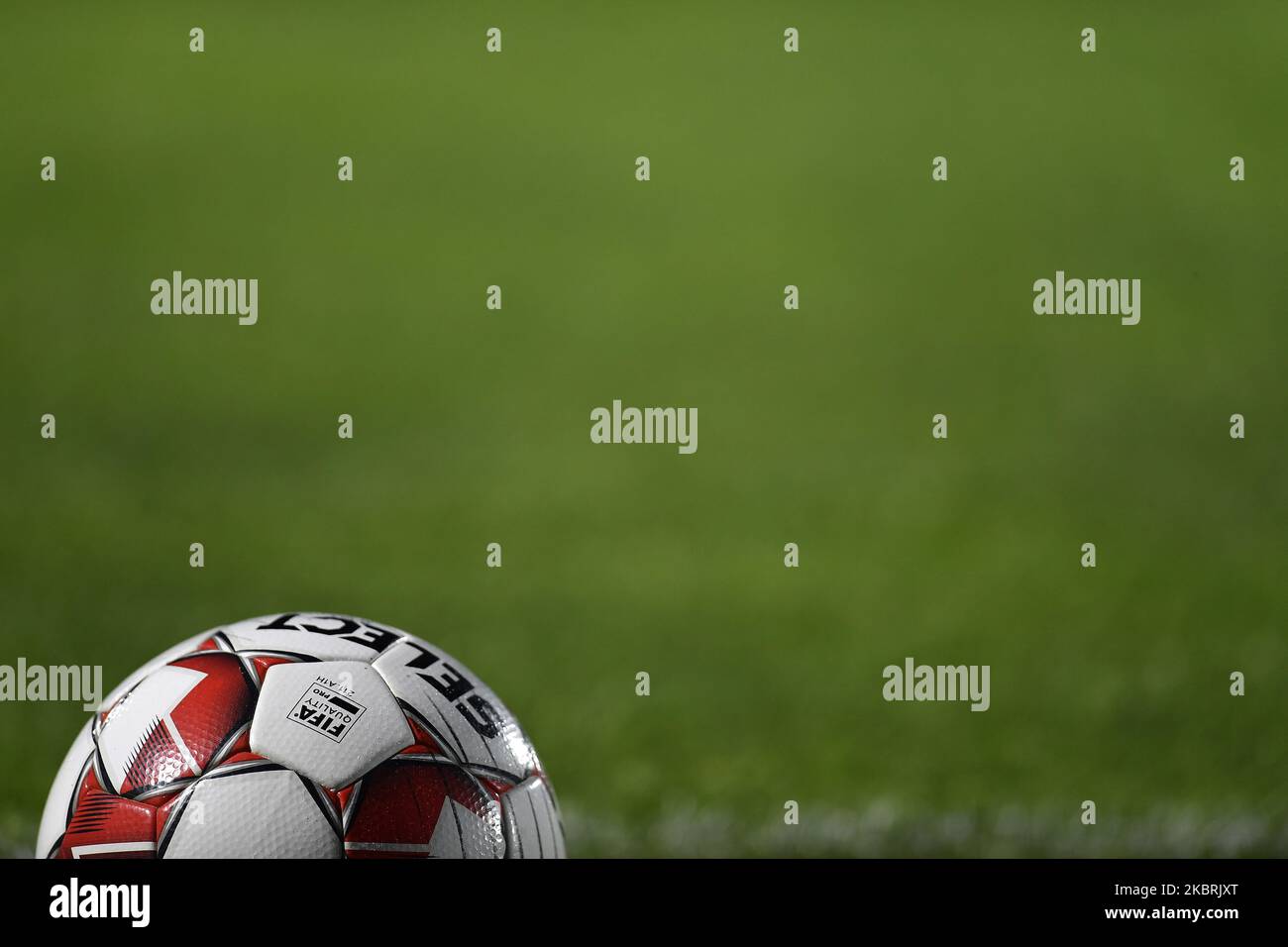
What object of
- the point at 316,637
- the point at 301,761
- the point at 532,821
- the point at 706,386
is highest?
the point at 706,386

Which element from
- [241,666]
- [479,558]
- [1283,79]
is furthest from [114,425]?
[1283,79]

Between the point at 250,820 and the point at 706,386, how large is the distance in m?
6.60

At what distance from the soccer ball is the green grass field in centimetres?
178

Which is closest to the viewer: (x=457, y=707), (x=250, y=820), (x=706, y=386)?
(x=250, y=820)

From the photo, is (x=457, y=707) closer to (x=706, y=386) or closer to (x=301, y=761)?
(x=301, y=761)

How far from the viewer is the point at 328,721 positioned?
211 centimetres

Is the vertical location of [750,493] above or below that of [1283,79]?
below

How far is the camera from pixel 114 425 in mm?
7977

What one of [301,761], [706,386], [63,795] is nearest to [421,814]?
[301,761]

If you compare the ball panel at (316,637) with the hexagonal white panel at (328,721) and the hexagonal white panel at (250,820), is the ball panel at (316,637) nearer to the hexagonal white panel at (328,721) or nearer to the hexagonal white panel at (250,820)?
the hexagonal white panel at (328,721)

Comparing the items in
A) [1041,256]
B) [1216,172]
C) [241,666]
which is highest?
[1216,172]
